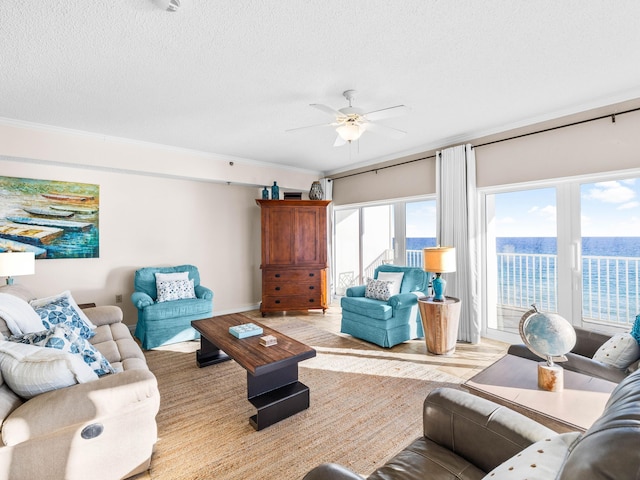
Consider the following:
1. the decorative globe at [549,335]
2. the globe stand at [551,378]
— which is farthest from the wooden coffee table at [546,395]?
the decorative globe at [549,335]

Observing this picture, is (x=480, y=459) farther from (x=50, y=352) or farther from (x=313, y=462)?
(x=50, y=352)

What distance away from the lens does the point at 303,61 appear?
7.21ft

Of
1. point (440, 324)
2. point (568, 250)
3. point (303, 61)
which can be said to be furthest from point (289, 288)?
point (568, 250)

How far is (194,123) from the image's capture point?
11.1 ft

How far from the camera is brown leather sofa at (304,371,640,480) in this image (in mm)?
523

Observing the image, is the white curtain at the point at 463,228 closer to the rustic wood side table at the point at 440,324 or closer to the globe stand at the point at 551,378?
the rustic wood side table at the point at 440,324

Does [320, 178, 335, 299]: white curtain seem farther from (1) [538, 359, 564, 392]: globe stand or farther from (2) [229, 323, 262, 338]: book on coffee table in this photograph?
(1) [538, 359, 564, 392]: globe stand

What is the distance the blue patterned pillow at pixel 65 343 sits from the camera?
171cm

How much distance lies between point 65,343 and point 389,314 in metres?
2.90

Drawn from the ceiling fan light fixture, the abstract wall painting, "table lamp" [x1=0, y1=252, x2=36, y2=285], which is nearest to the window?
the ceiling fan light fixture

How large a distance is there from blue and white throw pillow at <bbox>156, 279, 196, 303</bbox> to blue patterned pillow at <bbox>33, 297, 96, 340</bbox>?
1268 mm

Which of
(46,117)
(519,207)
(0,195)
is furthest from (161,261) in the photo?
(519,207)

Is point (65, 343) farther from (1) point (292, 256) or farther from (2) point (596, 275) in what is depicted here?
(2) point (596, 275)

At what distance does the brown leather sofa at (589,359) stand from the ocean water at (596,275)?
4.24 feet
